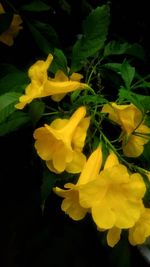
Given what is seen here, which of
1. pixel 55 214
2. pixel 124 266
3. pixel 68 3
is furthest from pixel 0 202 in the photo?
pixel 68 3

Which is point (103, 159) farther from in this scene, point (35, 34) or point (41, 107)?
point (35, 34)

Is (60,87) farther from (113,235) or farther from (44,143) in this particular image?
(113,235)

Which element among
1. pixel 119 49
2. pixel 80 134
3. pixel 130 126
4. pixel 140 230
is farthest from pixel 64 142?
pixel 119 49

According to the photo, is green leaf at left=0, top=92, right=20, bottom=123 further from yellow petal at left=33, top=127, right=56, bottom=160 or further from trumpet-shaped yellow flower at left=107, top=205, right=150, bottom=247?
trumpet-shaped yellow flower at left=107, top=205, right=150, bottom=247

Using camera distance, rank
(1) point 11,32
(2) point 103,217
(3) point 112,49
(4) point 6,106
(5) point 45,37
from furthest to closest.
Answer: (1) point 11,32, (5) point 45,37, (3) point 112,49, (4) point 6,106, (2) point 103,217

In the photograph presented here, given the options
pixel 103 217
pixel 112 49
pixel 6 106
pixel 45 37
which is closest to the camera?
pixel 103 217

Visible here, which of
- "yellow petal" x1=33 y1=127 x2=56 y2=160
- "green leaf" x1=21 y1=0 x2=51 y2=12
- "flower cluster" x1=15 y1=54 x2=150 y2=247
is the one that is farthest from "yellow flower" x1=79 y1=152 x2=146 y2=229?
"green leaf" x1=21 y1=0 x2=51 y2=12
